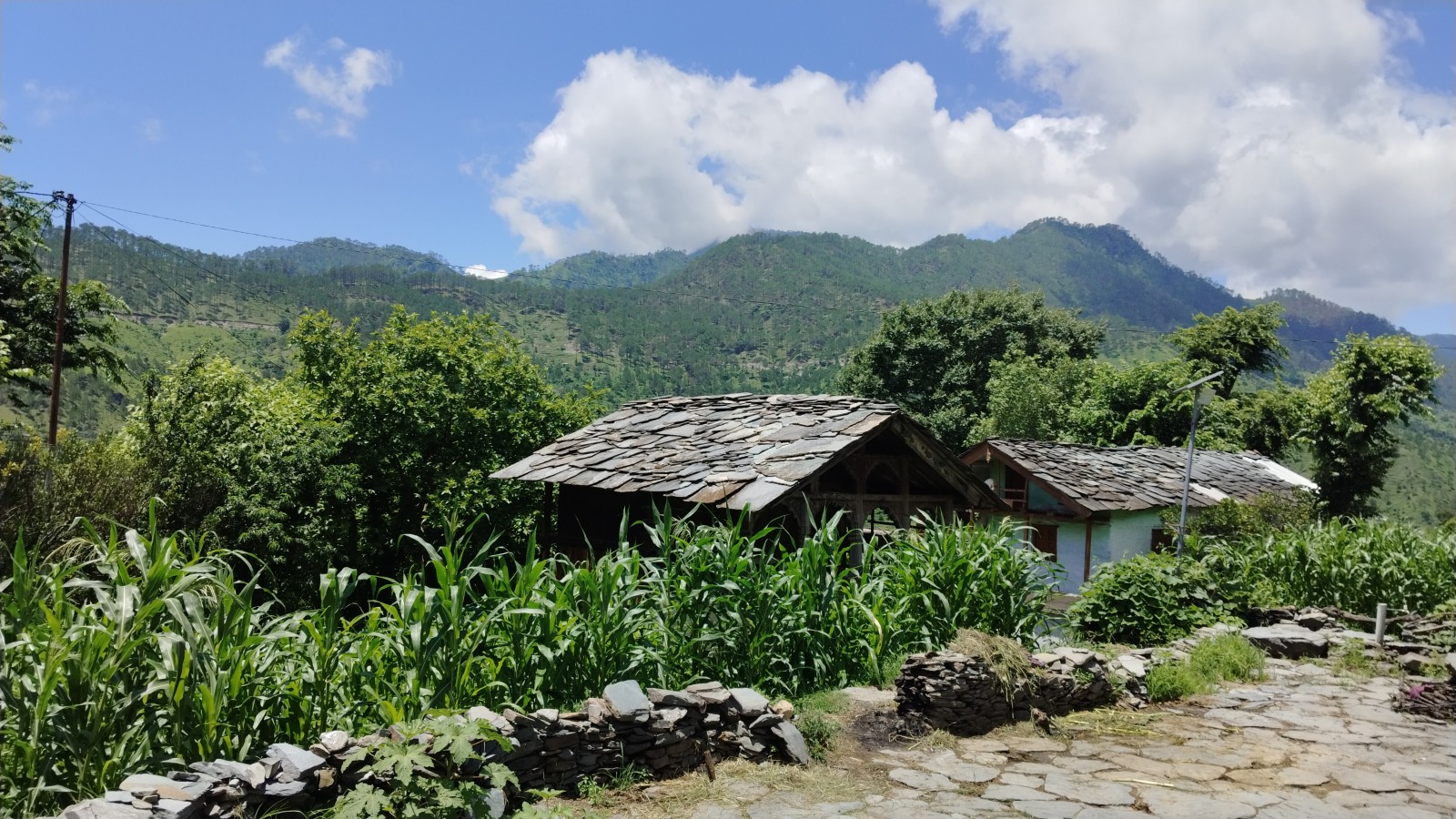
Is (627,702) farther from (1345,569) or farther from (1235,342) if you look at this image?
(1235,342)

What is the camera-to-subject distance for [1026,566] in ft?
24.3

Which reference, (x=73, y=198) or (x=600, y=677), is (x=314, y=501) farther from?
(x=600, y=677)

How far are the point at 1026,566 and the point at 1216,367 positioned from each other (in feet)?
94.6

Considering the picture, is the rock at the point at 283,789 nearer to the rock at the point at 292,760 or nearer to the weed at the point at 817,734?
the rock at the point at 292,760

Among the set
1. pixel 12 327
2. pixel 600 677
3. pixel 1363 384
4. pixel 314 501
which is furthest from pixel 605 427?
pixel 1363 384

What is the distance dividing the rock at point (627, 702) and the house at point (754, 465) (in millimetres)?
3429

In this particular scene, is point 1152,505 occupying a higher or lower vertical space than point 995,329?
lower

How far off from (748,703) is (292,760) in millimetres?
2503

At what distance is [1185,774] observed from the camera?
5.39 m

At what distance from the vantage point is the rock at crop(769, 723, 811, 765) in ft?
17.0

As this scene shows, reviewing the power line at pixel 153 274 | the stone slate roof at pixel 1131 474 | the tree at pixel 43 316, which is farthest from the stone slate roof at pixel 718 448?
the power line at pixel 153 274

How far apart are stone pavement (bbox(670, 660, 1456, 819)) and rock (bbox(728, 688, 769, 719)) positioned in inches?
22.6

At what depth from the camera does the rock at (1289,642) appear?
31.0 feet

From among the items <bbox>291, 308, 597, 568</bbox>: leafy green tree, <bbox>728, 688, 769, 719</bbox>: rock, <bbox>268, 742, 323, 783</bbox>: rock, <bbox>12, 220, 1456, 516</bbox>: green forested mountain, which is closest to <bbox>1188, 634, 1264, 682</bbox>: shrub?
<bbox>728, 688, 769, 719</bbox>: rock
